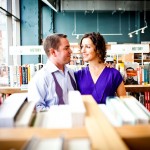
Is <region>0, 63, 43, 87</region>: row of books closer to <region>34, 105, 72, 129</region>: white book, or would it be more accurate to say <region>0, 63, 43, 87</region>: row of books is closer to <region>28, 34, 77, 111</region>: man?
<region>28, 34, 77, 111</region>: man

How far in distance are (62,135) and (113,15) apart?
516 inches

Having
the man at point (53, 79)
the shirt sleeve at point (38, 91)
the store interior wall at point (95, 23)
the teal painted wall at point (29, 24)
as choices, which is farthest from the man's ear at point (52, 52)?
the store interior wall at point (95, 23)

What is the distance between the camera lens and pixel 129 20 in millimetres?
13430

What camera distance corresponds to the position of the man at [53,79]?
173cm

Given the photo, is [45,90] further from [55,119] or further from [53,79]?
[55,119]

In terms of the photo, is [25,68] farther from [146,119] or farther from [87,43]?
[146,119]

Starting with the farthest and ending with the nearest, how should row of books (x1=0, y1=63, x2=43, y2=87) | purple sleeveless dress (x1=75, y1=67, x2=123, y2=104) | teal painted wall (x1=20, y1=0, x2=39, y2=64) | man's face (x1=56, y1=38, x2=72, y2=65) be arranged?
teal painted wall (x1=20, y1=0, x2=39, y2=64) < row of books (x1=0, y1=63, x2=43, y2=87) < man's face (x1=56, y1=38, x2=72, y2=65) < purple sleeveless dress (x1=75, y1=67, x2=123, y2=104)

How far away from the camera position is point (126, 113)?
0.76m

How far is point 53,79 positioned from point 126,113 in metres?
1.13

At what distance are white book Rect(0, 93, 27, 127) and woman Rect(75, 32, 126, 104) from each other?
1.09 m

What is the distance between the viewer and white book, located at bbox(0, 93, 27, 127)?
71 cm

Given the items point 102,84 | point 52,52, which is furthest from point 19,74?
point 102,84

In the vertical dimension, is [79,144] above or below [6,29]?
below

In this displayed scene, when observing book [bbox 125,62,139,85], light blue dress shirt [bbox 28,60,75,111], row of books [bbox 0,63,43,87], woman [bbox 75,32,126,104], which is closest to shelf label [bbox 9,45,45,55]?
row of books [bbox 0,63,43,87]
